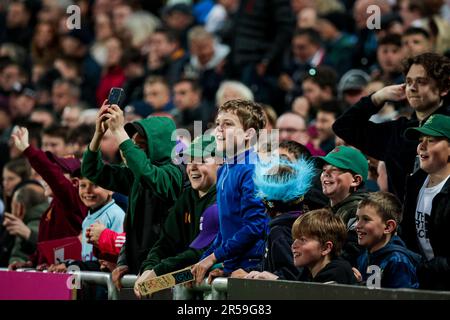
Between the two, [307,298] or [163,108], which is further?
[163,108]

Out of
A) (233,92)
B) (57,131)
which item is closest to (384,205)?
(233,92)

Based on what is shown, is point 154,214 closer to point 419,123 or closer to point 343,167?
point 343,167

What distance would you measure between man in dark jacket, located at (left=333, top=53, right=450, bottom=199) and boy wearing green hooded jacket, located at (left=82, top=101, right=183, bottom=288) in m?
1.29

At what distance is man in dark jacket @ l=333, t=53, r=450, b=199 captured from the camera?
24.3 feet

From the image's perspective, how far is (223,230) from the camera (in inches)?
278

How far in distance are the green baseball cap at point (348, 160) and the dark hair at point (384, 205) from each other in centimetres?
71

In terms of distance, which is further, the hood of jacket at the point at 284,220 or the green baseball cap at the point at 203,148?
the green baseball cap at the point at 203,148

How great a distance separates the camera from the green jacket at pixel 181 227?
752 cm

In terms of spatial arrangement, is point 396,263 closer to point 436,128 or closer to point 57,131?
point 436,128

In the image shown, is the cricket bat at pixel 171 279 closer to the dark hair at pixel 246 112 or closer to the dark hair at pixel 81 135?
the dark hair at pixel 246 112

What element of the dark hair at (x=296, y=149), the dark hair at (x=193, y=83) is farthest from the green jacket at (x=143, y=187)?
the dark hair at (x=193, y=83)

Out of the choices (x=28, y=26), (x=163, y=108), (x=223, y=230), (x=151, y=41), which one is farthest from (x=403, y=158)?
(x=28, y=26)

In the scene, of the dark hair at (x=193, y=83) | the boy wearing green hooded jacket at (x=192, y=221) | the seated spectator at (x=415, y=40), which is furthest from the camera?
the dark hair at (x=193, y=83)
